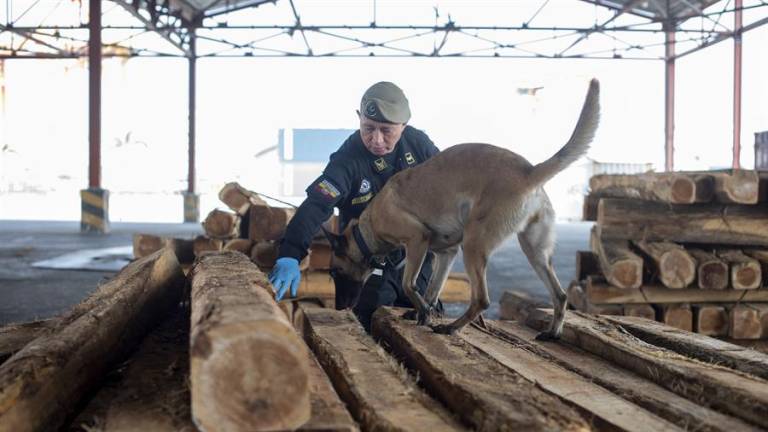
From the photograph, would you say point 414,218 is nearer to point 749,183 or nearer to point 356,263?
point 356,263

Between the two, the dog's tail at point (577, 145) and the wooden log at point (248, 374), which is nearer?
the wooden log at point (248, 374)

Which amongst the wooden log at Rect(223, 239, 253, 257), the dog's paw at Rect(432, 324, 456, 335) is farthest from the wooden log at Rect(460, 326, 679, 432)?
the wooden log at Rect(223, 239, 253, 257)

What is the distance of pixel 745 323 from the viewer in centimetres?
489

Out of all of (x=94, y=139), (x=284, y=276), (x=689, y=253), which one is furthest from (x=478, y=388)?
(x=94, y=139)

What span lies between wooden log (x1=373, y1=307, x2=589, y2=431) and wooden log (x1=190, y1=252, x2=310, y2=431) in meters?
0.45

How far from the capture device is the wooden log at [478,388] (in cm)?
157

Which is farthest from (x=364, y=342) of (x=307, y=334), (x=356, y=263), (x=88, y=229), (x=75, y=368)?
(x=88, y=229)

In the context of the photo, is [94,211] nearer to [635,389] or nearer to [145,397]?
[145,397]

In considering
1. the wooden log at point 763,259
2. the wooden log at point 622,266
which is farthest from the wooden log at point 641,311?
the wooden log at point 763,259

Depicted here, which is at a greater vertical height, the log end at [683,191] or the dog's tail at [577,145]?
the dog's tail at [577,145]

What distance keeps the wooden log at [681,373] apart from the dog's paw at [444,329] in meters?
0.54

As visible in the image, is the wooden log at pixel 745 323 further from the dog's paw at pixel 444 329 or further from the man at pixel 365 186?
the dog's paw at pixel 444 329

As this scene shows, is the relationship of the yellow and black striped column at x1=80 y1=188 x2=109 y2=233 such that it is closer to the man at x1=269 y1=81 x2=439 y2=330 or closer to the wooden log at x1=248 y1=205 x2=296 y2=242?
the wooden log at x1=248 y1=205 x2=296 y2=242

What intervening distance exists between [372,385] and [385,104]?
2076 millimetres
